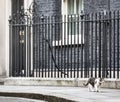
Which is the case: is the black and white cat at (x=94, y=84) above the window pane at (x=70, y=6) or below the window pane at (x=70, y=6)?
below

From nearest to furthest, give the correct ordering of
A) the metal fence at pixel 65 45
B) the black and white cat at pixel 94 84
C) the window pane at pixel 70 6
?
the black and white cat at pixel 94 84 → the metal fence at pixel 65 45 → the window pane at pixel 70 6

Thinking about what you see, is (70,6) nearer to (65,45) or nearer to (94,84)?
(65,45)

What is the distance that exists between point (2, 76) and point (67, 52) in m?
4.14

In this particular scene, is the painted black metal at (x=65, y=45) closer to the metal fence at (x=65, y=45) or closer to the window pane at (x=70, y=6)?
the metal fence at (x=65, y=45)

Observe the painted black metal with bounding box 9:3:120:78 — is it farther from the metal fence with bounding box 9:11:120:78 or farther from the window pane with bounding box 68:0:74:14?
the window pane with bounding box 68:0:74:14

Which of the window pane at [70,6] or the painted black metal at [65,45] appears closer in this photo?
the painted black metal at [65,45]

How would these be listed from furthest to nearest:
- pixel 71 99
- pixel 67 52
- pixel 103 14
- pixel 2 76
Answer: pixel 2 76, pixel 67 52, pixel 103 14, pixel 71 99

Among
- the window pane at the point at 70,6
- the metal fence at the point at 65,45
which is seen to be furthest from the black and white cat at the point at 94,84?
the window pane at the point at 70,6

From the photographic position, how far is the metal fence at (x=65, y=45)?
1470cm

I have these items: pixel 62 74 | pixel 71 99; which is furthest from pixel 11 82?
pixel 71 99

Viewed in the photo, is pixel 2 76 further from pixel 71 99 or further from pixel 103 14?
pixel 71 99

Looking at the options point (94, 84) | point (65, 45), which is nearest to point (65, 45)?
point (65, 45)

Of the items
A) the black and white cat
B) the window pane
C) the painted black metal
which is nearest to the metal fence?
the painted black metal

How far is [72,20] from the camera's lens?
51.6 ft
